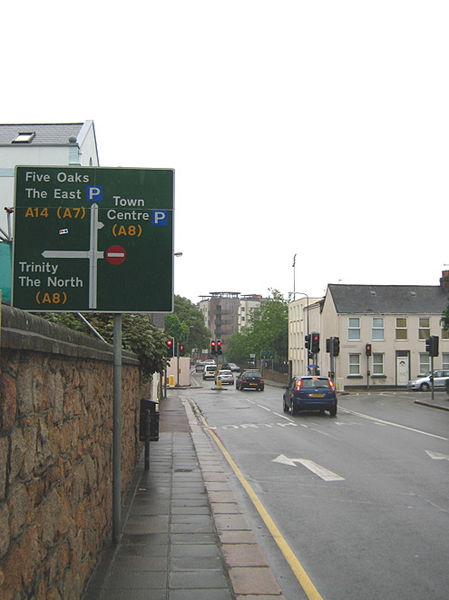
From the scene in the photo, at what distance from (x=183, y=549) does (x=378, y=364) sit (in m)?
49.9

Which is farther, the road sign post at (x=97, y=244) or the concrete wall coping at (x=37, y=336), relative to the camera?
the road sign post at (x=97, y=244)

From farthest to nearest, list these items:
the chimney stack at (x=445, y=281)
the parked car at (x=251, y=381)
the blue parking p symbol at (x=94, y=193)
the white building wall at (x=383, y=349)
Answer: the chimney stack at (x=445, y=281)
the white building wall at (x=383, y=349)
the parked car at (x=251, y=381)
the blue parking p symbol at (x=94, y=193)

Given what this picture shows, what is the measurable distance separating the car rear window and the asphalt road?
17.6 ft

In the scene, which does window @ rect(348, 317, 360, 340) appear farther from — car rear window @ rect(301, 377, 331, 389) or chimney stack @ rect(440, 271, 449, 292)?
car rear window @ rect(301, 377, 331, 389)

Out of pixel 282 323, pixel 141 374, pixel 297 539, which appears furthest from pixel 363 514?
pixel 282 323

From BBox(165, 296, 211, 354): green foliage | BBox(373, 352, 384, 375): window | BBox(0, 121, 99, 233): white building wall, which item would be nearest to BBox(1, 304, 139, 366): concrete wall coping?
BBox(0, 121, 99, 233): white building wall

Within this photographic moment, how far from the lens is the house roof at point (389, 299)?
5531cm

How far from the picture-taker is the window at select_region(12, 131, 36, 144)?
30.6 m

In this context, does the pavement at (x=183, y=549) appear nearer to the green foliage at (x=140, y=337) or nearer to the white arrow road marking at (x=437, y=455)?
the green foliage at (x=140, y=337)

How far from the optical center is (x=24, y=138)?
3106 cm

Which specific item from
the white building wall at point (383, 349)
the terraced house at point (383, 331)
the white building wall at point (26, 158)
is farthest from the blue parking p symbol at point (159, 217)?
the white building wall at point (383, 349)

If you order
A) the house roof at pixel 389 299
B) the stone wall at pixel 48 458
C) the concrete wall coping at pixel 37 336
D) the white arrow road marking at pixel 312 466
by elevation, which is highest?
the house roof at pixel 389 299

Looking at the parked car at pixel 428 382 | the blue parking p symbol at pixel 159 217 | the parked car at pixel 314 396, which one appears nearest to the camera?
the blue parking p symbol at pixel 159 217

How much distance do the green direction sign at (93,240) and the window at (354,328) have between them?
4908 cm
